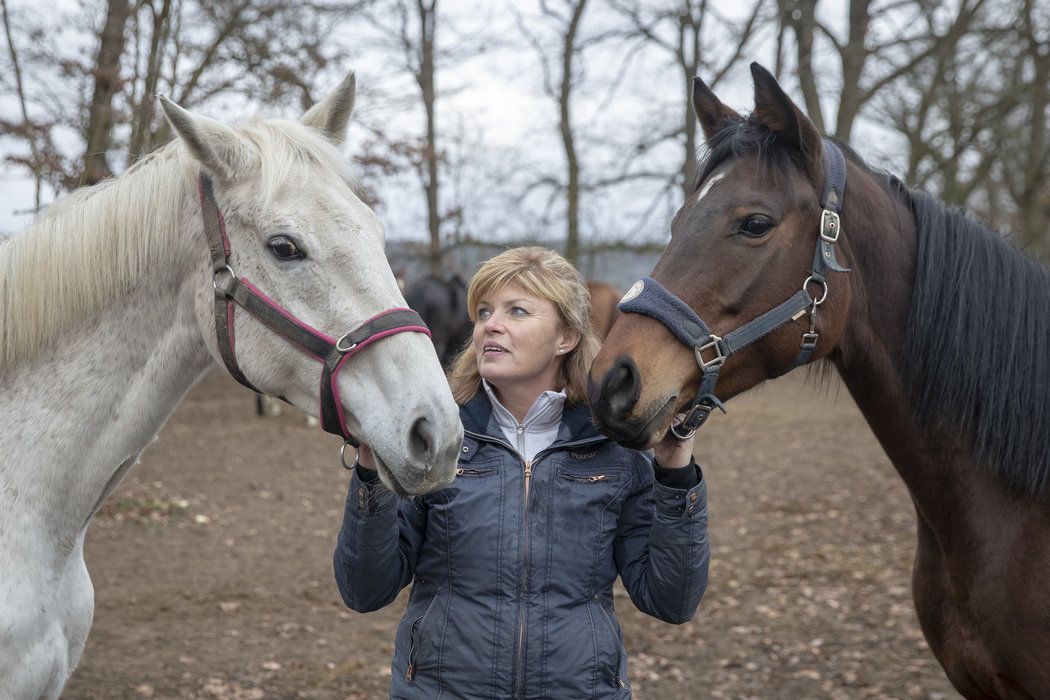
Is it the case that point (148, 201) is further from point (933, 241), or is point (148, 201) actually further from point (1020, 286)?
point (1020, 286)

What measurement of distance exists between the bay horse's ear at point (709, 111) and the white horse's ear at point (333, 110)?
102cm

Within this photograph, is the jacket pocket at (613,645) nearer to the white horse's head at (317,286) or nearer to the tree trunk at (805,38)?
the white horse's head at (317,286)

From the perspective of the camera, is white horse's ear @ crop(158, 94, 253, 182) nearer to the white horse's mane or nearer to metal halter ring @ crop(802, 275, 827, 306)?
the white horse's mane

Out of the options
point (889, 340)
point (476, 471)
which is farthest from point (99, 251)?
point (889, 340)

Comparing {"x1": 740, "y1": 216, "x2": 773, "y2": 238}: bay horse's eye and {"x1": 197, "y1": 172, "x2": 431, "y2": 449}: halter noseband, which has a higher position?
{"x1": 740, "y1": 216, "x2": 773, "y2": 238}: bay horse's eye

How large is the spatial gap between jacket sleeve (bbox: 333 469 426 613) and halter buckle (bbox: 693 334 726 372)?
846 millimetres

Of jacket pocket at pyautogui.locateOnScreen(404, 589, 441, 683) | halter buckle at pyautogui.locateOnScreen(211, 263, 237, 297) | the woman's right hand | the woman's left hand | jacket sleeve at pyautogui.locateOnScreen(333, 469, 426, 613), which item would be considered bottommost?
jacket pocket at pyautogui.locateOnScreen(404, 589, 441, 683)

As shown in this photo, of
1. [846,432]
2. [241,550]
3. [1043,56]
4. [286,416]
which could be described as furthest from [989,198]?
[241,550]

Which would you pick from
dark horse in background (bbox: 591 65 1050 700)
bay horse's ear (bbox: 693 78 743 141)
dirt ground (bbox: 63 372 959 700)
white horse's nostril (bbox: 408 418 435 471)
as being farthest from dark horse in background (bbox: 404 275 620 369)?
white horse's nostril (bbox: 408 418 435 471)

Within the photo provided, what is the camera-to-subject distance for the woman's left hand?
2158 millimetres

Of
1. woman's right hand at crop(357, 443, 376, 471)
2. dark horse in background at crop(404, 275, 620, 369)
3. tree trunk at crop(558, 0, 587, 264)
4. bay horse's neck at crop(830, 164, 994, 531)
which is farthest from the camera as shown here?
tree trunk at crop(558, 0, 587, 264)

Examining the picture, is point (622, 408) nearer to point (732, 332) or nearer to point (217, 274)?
point (732, 332)

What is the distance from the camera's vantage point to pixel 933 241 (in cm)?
248

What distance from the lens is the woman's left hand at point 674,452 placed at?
216cm
